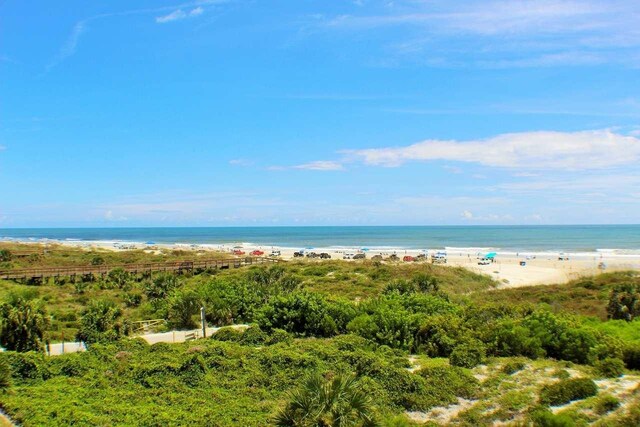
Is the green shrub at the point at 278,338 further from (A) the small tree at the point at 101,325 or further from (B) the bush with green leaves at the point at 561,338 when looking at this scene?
(B) the bush with green leaves at the point at 561,338

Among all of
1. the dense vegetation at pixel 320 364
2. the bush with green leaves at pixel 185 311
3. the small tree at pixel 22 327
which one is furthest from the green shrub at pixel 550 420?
the bush with green leaves at pixel 185 311

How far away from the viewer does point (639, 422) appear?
1079cm

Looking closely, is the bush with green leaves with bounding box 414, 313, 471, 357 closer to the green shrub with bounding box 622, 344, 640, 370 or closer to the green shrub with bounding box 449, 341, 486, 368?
the green shrub with bounding box 449, 341, 486, 368

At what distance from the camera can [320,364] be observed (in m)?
15.7

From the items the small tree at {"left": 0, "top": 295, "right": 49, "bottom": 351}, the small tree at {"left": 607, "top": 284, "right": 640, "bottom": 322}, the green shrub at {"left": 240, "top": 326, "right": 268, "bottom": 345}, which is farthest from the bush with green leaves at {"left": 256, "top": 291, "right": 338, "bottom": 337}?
the small tree at {"left": 607, "top": 284, "right": 640, "bottom": 322}

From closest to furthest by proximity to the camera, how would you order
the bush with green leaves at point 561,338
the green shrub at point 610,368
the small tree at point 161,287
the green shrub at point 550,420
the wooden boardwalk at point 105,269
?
the green shrub at point 550,420 → the green shrub at point 610,368 → the bush with green leaves at point 561,338 → the small tree at point 161,287 → the wooden boardwalk at point 105,269

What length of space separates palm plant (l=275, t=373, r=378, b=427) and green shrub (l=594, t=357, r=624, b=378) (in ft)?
29.3

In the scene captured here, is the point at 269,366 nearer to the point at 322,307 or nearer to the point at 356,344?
the point at 356,344

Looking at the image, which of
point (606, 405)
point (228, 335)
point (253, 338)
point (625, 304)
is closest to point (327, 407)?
point (606, 405)

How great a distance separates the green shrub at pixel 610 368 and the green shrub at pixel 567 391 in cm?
194

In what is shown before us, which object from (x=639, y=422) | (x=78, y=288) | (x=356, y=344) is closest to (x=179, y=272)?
(x=78, y=288)

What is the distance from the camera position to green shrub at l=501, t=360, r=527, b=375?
1527cm

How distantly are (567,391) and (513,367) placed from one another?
107 inches

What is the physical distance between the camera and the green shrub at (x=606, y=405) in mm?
11742
